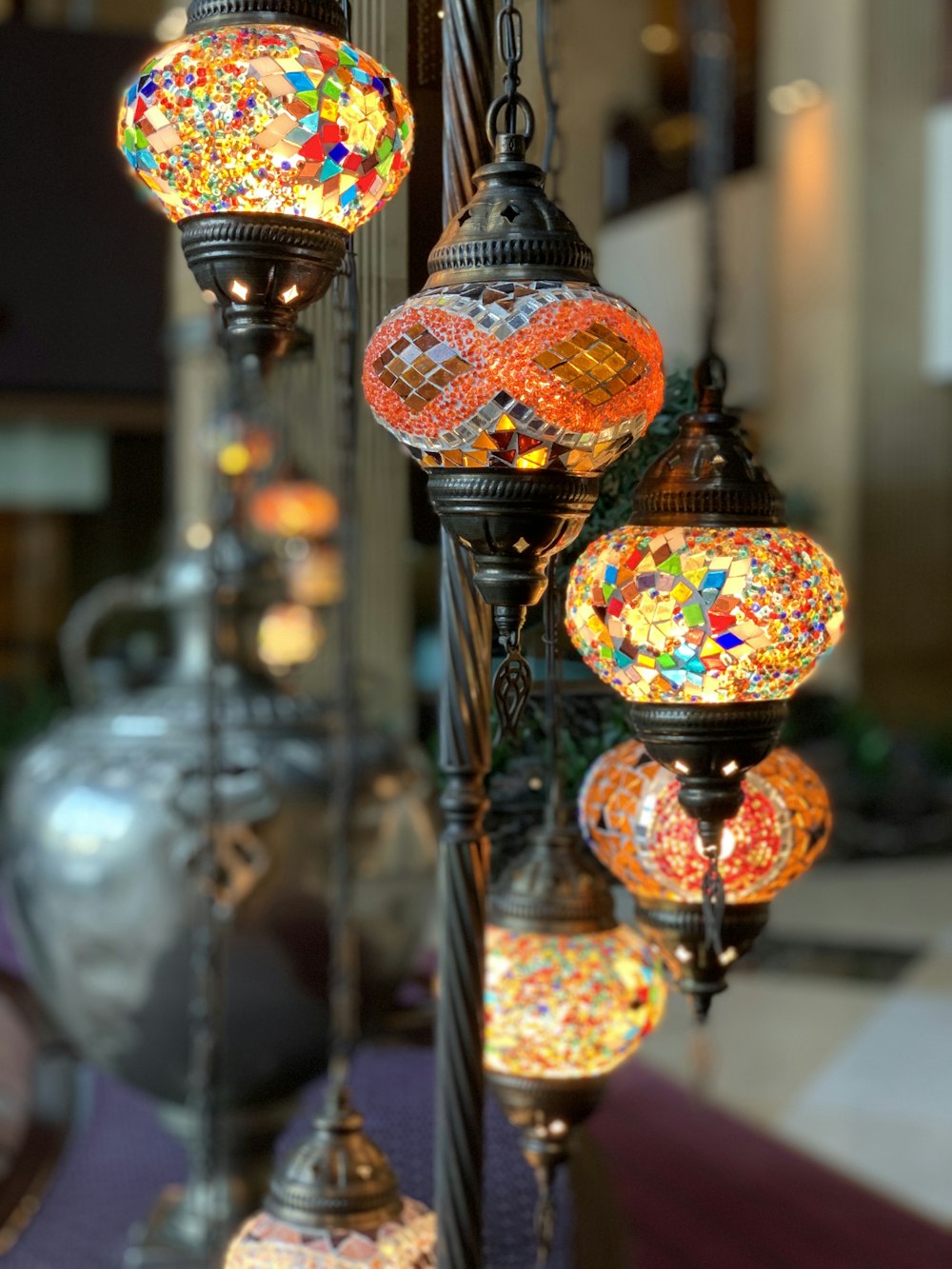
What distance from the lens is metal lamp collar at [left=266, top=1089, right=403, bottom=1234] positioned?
687mm

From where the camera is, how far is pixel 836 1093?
3.26 metres

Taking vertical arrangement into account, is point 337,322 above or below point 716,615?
above

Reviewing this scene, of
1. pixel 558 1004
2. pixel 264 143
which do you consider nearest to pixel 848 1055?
pixel 558 1004

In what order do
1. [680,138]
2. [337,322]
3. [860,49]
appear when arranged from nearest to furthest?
[337,322]
[860,49]
[680,138]

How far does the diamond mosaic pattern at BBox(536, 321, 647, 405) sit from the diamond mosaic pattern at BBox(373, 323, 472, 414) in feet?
0.10

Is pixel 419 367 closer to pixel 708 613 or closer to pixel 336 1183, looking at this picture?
pixel 708 613

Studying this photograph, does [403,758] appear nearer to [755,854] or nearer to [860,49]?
[755,854]

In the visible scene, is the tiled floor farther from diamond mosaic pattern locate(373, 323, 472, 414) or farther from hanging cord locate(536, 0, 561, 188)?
diamond mosaic pattern locate(373, 323, 472, 414)

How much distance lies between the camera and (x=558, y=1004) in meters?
0.71

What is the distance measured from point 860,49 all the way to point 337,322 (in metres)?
7.40

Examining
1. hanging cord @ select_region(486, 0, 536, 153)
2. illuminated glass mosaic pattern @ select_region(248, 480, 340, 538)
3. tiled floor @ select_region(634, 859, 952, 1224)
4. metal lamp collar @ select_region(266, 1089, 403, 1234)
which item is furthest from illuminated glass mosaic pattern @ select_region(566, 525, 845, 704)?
illuminated glass mosaic pattern @ select_region(248, 480, 340, 538)

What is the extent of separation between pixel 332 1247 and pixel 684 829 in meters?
0.26

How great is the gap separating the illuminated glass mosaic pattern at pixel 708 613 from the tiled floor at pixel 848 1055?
1960mm

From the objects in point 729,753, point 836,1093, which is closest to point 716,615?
point 729,753
